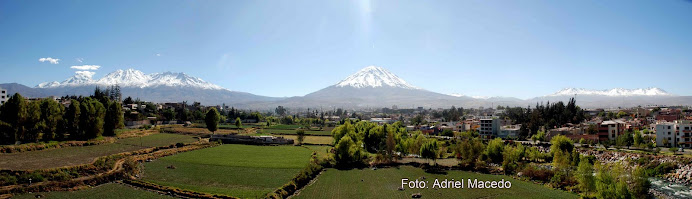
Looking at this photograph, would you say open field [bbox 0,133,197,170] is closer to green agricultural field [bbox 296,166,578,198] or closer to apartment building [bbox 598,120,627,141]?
green agricultural field [bbox 296,166,578,198]

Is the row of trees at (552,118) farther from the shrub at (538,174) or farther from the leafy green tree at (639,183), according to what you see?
the leafy green tree at (639,183)

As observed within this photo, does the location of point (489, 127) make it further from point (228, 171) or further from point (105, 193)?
point (105, 193)

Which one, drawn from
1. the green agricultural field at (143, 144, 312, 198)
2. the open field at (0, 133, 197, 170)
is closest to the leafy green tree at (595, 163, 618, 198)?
the green agricultural field at (143, 144, 312, 198)

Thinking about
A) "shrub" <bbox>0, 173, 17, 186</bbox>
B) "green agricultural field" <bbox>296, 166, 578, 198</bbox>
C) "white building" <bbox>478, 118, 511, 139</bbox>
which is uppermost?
"white building" <bbox>478, 118, 511, 139</bbox>

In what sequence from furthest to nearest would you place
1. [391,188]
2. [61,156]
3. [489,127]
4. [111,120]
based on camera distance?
[489,127] < [111,120] < [61,156] < [391,188]

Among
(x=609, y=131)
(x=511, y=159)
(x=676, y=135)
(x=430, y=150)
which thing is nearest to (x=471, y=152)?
(x=511, y=159)

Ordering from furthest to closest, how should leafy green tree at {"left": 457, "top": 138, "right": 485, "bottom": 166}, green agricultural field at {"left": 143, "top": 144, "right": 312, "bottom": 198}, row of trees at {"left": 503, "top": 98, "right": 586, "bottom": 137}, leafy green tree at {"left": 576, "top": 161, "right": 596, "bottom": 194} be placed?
row of trees at {"left": 503, "top": 98, "right": 586, "bottom": 137} < leafy green tree at {"left": 457, "top": 138, "right": 485, "bottom": 166} < leafy green tree at {"left": 576, "top": 161, "right": 596, "bottom": 194} < green agricultural field at {"left": 143, "top": 144, "right": 312, "bottom": 198}
